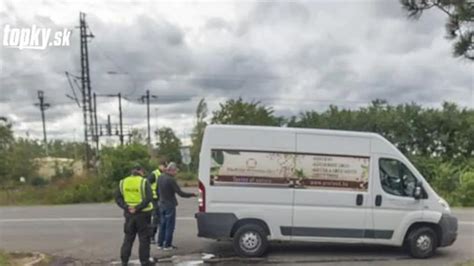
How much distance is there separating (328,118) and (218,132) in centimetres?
3124

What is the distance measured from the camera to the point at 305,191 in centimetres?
834

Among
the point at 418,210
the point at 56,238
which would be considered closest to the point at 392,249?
the point at 418,210

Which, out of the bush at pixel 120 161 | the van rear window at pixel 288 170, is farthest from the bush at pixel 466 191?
the bush at pixel 120 161

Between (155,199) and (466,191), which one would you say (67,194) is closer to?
(155,199)

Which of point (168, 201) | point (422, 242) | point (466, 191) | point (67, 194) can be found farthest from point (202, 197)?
point (67, 194)

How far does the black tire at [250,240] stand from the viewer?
8.32 m

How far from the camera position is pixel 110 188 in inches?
950

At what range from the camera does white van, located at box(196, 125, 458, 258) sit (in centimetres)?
832

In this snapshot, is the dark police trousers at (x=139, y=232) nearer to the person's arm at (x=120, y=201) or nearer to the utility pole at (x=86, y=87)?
→ the person's arm at (x=120, y=201)

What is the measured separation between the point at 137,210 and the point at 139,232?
389mm

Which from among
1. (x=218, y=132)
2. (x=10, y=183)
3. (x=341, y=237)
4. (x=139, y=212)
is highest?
(x=218, y=132)

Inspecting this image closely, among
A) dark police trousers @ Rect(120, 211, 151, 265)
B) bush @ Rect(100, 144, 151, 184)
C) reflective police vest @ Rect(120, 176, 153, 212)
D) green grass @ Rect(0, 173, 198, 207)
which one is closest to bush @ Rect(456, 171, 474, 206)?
bush @ Rect(100, 144, 151, 184)

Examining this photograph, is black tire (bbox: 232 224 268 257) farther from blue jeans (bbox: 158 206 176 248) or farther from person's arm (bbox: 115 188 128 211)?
person's arm (bbox: 115 188 128 211)

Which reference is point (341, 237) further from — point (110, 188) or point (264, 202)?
point (110, 188)
